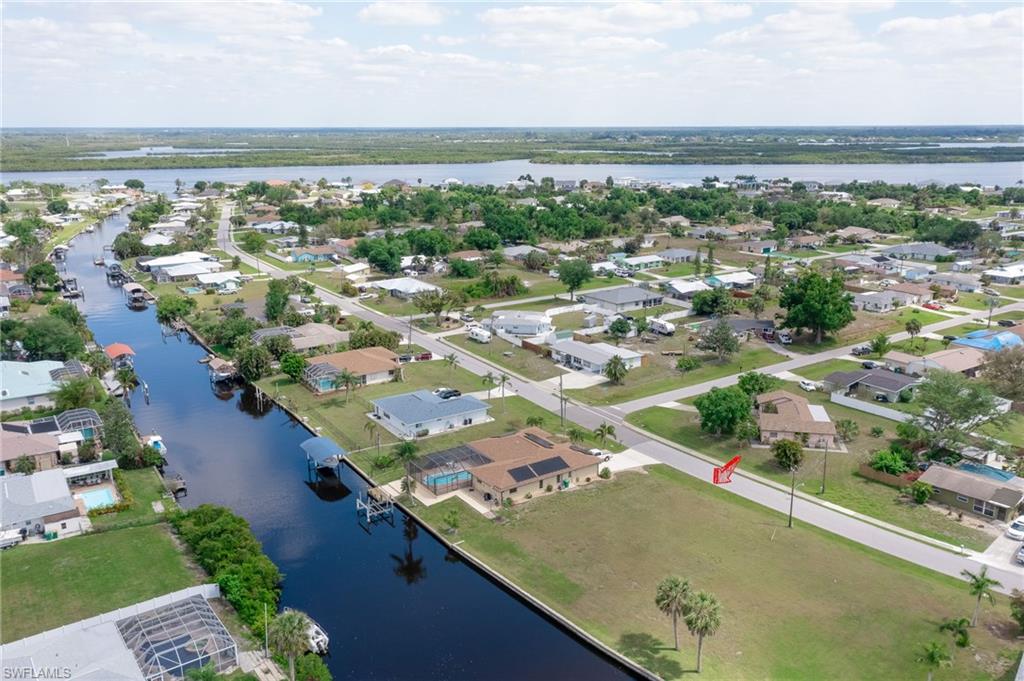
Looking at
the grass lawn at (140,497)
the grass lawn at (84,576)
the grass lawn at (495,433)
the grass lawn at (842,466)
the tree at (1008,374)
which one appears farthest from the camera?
the tree at (1008,374)

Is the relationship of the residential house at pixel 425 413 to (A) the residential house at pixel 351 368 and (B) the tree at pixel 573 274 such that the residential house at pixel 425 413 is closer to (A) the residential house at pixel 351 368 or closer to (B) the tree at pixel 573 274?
(A) the residential house at pixel 351 368

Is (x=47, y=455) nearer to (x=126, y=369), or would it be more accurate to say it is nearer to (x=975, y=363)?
(x=126, y=369)

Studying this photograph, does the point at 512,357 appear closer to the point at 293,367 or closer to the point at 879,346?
the point at 293,367

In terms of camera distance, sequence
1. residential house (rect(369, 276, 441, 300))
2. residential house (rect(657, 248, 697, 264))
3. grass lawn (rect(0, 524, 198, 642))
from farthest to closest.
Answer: residential house (rect(657, 248, 697, 264)), residential house (rect(369, 276, 441, 300)), grass lawn (rect(0, 524, 198, 642))

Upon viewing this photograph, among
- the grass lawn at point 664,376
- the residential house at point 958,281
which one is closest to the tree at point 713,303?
the grass lawn at point 664,376

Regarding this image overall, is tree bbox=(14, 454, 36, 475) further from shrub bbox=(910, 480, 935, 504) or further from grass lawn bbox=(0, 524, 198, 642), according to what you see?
shrub bbox=(910, 480, 935, 504)
